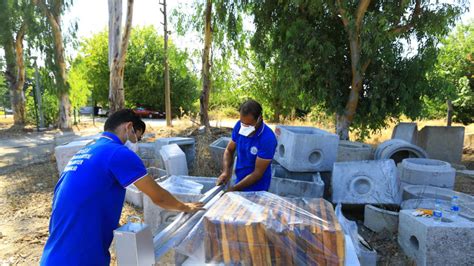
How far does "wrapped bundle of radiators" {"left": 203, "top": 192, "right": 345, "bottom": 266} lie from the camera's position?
1597mm

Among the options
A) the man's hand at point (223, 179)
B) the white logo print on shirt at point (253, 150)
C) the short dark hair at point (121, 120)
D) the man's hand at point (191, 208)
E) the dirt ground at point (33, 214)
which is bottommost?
the dirt ground at point (33, 214)

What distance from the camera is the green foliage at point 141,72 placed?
25781 mm

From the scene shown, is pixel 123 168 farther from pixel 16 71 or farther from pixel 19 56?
pixel 16 71

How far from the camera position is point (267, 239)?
5.35 feet

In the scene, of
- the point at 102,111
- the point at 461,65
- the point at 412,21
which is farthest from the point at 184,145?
the point at 102,111

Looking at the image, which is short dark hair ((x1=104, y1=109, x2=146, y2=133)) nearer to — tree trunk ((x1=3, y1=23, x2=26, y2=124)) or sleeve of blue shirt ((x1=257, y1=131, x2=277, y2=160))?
sleeve of blue shirt ((x1=257, y1=131, x2=277, y2=160))

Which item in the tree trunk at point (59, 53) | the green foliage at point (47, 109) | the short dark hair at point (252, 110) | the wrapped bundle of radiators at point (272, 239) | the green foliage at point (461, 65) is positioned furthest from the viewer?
the green foliage at point (47, 109)

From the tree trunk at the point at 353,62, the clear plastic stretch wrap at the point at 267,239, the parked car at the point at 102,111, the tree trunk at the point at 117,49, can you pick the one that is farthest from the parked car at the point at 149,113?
the clear plastic stretch wrap at the point at 267,239

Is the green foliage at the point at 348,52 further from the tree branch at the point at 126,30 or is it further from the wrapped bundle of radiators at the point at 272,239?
the wrapped bundle of radiators at the point at 272,239

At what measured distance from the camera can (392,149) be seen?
6.32m

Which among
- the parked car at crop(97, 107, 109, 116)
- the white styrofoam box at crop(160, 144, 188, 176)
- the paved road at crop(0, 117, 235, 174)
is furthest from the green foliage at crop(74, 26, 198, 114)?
the white styrofoam box at crop(160, 144, 188, 176)

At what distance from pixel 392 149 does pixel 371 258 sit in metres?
3.51

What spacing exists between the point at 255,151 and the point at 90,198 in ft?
5.78

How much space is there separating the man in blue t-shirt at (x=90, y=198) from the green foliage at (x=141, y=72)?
24.0m
